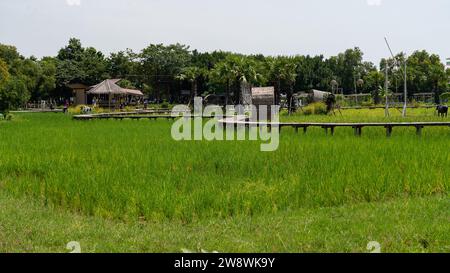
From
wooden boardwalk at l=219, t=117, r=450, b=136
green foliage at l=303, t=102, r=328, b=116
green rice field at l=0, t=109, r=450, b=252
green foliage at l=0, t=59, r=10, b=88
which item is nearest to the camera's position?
green rice field at l=0, t=109, r=450, b=252

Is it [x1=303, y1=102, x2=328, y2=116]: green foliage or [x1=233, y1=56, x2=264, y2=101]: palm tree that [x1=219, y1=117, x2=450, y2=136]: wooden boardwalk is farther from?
[x1=233, y1=56, x2=264, y2=101]: palm tree

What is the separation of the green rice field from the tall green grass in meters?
0.02

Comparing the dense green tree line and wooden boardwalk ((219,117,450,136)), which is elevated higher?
the dense green tree line

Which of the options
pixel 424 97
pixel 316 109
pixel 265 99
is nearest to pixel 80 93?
pixel 316 109

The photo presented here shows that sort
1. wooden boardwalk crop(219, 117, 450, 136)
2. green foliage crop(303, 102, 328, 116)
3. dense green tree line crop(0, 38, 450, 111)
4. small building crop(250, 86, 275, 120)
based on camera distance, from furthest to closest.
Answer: dense green tree line crop(0, 38, 450, 111), green foliage crop(303, 102, 328, 116), small building crop(250, 86, 275, 120), wooden boardwalk crop(219, 117, 450, 136)

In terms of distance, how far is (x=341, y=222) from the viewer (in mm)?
5285

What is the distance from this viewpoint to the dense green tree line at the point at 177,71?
4800 centimetres

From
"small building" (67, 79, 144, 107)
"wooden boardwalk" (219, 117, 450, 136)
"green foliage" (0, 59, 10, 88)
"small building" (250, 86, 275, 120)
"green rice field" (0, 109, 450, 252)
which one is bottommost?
"green rice field" (0, 109, 450, 252)

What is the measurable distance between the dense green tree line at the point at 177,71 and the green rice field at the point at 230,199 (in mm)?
33246

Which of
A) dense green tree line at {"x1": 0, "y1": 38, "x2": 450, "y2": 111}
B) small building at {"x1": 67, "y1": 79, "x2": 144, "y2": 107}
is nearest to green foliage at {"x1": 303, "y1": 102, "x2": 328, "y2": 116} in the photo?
dense green tree line at {"x1": 0, "y1": 38, "x2": 450, "y2": 111}

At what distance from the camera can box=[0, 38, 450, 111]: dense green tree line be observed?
157 ft

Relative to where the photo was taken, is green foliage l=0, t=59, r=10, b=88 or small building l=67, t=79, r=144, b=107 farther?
Answer: small building l=67, t=79, r=144, b=107

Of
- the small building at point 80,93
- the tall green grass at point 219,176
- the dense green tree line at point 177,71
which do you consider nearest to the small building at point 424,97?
the dense green tree line at point 177,71

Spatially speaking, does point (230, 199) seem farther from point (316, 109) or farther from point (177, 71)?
point (177, 71)
